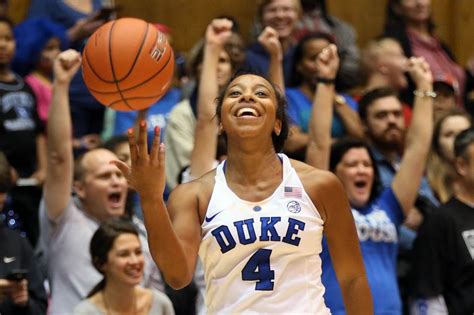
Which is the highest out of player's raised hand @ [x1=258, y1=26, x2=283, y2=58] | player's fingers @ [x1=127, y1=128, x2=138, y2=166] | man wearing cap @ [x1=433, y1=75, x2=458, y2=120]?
player's raised hand @ [x1=258, y1=26, x2=283, y2=58]

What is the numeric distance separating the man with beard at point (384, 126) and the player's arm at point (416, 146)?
344 mm

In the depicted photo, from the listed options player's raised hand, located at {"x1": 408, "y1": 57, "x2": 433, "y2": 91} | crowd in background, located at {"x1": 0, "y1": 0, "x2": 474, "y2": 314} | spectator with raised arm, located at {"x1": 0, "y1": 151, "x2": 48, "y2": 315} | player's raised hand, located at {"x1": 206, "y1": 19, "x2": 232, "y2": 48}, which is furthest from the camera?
player's raised hand, located at {"x1": 408, "y1": 57, "x2": 433, "y2": 91}

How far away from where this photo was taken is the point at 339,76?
8820 millimetres

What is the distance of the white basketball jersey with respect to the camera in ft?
14.9

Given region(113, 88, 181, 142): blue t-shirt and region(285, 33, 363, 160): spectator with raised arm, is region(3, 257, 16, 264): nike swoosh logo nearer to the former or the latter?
region(113, 88, 181, 142): blue t-shirt

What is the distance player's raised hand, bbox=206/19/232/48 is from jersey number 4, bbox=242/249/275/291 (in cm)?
246

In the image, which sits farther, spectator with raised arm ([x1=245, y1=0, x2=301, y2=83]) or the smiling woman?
A: spectator with raised arm ([x1=245, y1=0, x2=301, y2=83])

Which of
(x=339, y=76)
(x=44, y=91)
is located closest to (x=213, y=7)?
(x=339, y=76)

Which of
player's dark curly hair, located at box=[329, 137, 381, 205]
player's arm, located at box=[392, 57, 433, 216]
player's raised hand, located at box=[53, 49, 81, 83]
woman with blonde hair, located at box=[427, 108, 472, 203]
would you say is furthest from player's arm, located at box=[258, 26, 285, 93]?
woman with blonde hair, located at box=[427, 108, 472, 203]

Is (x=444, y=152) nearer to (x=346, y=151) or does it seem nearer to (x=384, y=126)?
(x=384, y=126)

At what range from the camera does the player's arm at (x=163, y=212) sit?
416cm

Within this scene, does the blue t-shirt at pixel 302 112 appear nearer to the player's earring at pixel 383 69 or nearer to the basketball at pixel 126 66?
the player's earring at pixel 383 69

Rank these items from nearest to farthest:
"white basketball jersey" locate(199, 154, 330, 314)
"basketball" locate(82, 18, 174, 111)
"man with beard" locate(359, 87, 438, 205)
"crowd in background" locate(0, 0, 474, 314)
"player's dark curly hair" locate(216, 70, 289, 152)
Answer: "white basketball jersey" locate(199, 154, 330, 314) → "player's dark curly hair" locate(216, 70, 289, 152) → "basketball" locate(82, 18, 174, 111) → "crowd in background" locate(0, 0, 474, 314) → "man with beard" locate(359, 87, 438, 205)

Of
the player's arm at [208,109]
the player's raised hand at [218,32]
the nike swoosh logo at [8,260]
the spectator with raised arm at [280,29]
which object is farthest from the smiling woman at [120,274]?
the spectator with raised arm at [280,29]
